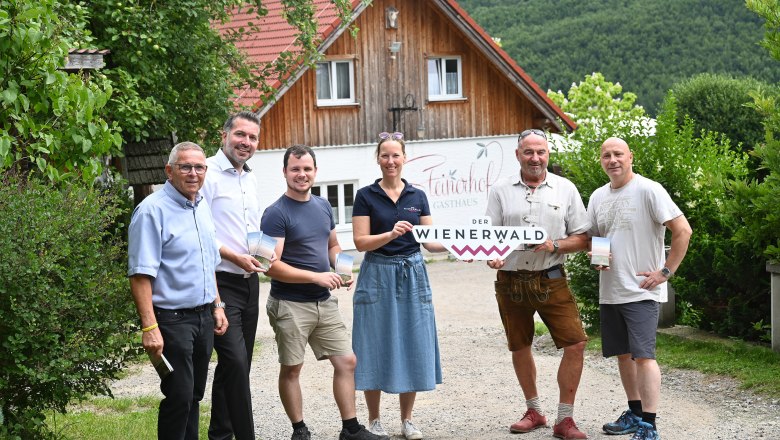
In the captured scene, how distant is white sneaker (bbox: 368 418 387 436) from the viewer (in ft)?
25.9

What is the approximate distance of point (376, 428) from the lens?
26.0 feet

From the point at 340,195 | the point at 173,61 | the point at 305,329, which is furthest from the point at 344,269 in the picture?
the point at 340,195

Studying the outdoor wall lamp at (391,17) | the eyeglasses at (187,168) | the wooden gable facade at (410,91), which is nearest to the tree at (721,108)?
the wooden gable facade at (410,91)

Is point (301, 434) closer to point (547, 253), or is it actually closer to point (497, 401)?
point (547, 253)

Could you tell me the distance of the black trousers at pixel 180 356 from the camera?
6297 mm

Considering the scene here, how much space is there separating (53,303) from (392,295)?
2.31 metres

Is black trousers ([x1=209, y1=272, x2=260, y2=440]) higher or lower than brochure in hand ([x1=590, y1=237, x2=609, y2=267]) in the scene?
lower

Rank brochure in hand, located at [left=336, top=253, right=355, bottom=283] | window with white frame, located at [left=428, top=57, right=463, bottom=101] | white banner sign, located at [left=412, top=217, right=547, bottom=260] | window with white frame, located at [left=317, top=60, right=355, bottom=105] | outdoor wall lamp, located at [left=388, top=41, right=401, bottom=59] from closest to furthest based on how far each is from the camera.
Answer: brochure in hand, located at [left=336, top=253, right=355, bottom=283], white banner sign, located at [left=412, top=217, right=547, bottom=260], window with white frame, located at [left=317, top=60, right=355, bottom=105], outdoor wall lamp, located at [left=388, top=41, right=401, bottom=59], window with white frame, located at [left=428, top=57, right=463, bottom=101]

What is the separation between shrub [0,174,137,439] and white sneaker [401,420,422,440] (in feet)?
6.82

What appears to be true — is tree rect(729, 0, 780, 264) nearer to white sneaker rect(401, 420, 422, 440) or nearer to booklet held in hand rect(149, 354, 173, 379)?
white sneaker rect(401, 420, 422, 440)

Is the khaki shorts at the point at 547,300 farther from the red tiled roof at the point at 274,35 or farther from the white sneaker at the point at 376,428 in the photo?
the red tiled roof at the point at 274,35

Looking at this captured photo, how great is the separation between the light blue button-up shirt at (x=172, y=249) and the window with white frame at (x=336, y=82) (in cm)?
2026

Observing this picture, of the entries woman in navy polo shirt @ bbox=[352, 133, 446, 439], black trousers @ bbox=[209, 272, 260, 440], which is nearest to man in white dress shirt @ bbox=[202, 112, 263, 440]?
black trousers @ bbox=[209, 272, 260, 440]

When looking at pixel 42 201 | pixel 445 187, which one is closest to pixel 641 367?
pixel 42 201
